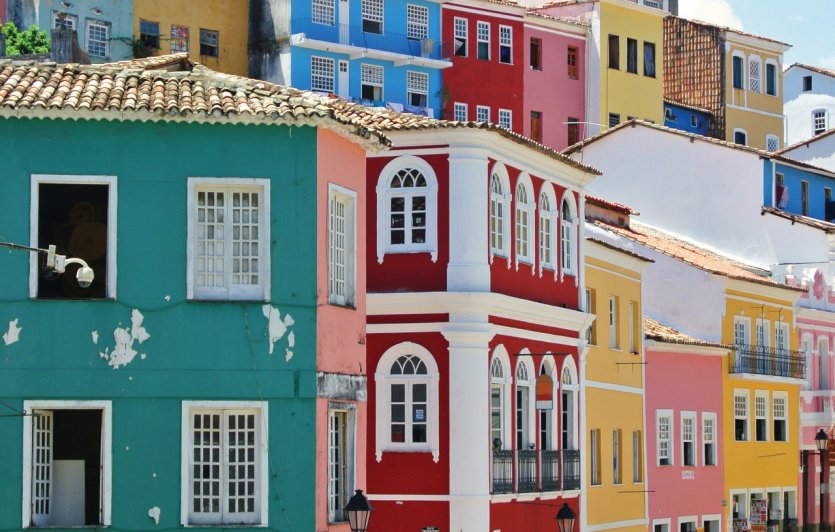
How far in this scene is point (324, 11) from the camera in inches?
2547

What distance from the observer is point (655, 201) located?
189 ft

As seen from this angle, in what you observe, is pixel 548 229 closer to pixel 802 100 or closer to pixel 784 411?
pixel 784 411

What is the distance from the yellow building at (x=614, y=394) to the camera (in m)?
42.9

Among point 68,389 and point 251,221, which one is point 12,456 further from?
point 251,221

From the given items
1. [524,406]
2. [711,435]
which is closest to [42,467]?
[524,406]

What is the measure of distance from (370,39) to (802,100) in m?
29.8

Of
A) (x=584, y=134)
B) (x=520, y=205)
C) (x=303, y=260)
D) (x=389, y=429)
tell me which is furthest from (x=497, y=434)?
(x=584, y=134)

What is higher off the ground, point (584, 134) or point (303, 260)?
point (584, 134)

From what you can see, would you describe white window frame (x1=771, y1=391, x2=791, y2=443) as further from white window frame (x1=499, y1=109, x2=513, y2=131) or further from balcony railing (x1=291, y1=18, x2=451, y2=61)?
white window frame (x1=499, y1=109, x2=513, y2=131)

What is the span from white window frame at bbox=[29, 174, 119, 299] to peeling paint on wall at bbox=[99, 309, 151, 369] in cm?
46

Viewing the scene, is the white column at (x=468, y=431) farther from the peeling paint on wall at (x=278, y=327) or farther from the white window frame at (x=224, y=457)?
the white window frame at (x=224, y=457)

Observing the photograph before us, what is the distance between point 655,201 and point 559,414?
63.3ft

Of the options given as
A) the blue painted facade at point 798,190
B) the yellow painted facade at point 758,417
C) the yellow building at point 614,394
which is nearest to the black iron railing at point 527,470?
the yellow building at point 614,394

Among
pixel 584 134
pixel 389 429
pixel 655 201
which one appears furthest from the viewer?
pixel 584 134
